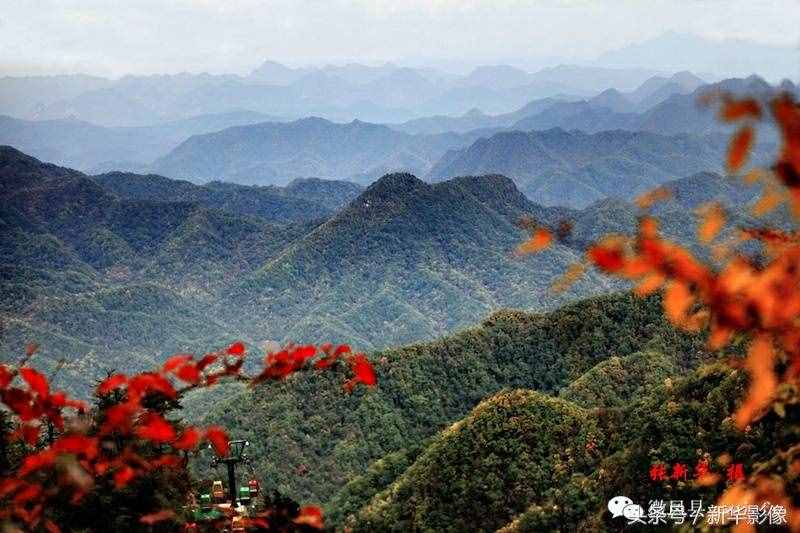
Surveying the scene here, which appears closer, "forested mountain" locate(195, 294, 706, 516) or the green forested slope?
the green forested slope

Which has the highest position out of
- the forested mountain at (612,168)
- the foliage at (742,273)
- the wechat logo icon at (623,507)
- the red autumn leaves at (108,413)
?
the forested mountain at (612,168)

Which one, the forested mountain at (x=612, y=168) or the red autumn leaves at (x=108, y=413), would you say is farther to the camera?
the forested mountain at (x=612, y=168)

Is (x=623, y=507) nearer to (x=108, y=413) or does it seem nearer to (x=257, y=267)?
(x=108, y=413)

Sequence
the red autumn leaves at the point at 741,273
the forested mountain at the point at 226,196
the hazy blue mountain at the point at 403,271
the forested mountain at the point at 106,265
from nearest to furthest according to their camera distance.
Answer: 1. the red autumn leaves at the point at 741,273
2. the forested mountain at the point at 106,265
3. the hazy blue mountain at the point at 403,271
4. the forested mountain at the point at 226,196

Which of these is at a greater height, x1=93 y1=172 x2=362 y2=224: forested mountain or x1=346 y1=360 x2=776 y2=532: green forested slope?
x1=93 y1=172 x2=362 y2=224: forested mountain

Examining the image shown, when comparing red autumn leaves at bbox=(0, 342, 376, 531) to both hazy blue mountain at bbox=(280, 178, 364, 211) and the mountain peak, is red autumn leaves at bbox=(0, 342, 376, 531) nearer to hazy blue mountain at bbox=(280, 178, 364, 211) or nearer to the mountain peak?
the mountain peak

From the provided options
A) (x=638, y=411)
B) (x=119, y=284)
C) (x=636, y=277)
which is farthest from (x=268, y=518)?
(x=119, y=284)

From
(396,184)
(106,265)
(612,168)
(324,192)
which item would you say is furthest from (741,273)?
(612,168)

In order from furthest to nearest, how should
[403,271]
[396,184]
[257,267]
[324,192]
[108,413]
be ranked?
[324,192]
[257,267]
[396,184]
[403,271]
[108,413]

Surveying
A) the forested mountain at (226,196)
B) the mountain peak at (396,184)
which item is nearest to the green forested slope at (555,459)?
the mountain peak at (396,184)

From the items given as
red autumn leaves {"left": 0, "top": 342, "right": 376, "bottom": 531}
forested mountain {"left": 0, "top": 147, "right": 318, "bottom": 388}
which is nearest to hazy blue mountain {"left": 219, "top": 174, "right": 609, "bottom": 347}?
forested mountain {"left": 0, "top": 147, "right": 318, "bottom": 388}

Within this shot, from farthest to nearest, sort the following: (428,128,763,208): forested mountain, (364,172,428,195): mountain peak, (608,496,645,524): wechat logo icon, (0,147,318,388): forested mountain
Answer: (428,128,763,208): forested mountain, (364,172,428,195): mountain peak, (0,147,318,388): forested mountain, (608,496,645,524): wechat logo icon

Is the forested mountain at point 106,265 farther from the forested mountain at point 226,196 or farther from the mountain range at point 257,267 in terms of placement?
the forested mountain at point 226,196
